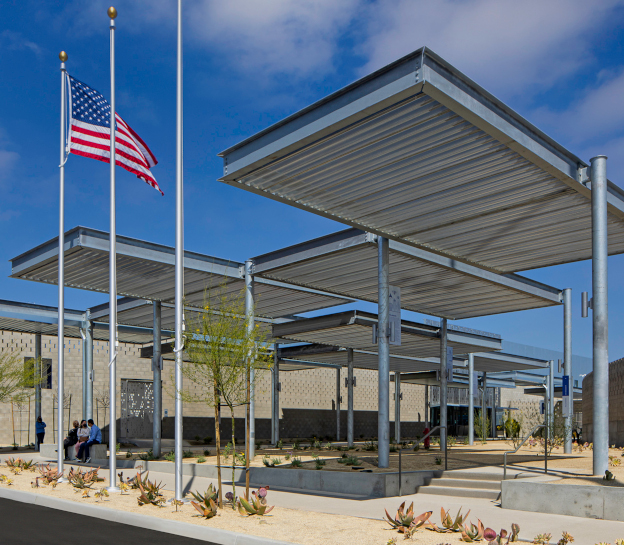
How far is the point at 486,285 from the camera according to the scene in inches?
826

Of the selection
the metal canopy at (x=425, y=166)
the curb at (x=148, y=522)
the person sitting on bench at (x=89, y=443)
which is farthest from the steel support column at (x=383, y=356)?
the person sitting on bench at (x=89, y=443)

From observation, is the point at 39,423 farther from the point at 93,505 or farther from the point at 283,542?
the point at 283,542

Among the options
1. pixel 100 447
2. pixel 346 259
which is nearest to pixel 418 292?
pixel 346 259

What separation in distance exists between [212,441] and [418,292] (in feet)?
51.5

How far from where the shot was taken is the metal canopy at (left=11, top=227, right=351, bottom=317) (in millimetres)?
17922

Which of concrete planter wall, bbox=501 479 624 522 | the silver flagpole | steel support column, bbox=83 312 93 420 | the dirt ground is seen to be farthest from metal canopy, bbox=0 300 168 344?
concrete planter wall, bbox=501 479 624 522

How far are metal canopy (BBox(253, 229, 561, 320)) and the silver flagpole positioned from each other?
521 cm

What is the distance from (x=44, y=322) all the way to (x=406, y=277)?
1502cm

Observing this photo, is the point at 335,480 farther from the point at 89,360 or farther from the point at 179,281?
the point at 89,360

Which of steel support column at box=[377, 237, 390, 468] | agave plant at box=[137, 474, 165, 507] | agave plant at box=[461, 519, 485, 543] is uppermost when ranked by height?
steel support column at box=[377, 237, 390, 468]

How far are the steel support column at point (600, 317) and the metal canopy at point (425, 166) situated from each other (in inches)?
14.5

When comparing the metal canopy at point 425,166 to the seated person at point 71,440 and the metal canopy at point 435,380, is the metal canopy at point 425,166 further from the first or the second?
the seated person at point 71,440

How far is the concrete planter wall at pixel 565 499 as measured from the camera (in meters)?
10.0

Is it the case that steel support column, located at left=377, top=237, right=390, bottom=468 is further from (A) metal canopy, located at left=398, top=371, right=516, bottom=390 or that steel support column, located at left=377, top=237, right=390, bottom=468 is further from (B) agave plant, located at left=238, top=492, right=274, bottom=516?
(A) metal canopy, located at left=398, top=371, right=516, bottom=390
